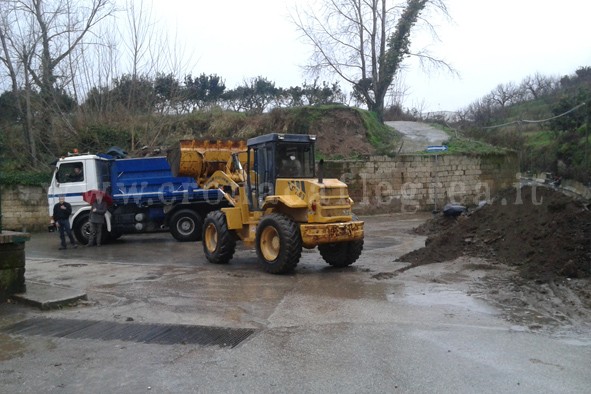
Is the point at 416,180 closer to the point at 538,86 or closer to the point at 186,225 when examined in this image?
the point at 186,225

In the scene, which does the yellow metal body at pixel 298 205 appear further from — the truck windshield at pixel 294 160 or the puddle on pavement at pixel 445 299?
the puddle on pavement at pixel 445 299

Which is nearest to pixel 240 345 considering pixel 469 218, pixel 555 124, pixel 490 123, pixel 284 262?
→ pixel 284 262

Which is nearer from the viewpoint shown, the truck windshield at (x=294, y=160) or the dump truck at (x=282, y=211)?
the dump truck at (x=282, y=211)

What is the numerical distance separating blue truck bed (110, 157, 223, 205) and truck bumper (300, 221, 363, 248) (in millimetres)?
6815

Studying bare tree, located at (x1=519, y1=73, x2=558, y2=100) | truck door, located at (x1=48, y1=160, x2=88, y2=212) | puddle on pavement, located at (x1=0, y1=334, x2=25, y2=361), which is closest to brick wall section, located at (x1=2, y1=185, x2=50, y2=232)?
truck door, located at (x1=48, y1=160, x2=88, y2=212)

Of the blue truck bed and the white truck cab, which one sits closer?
the white truck cab

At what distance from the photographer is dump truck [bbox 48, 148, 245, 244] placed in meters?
16.8

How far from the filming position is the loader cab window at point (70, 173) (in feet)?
55.1

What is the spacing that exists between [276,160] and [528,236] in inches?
205

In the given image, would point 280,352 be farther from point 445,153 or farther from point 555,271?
point 445,153

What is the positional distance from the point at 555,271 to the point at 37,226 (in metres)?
19.3

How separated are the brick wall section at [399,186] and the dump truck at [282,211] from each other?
1067 cm

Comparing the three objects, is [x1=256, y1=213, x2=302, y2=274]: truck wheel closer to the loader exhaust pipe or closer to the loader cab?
the loader cab

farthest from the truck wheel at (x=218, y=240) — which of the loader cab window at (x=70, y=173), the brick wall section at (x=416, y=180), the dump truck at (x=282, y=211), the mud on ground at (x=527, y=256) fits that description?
the brick wall section at (x=416, y=180)
